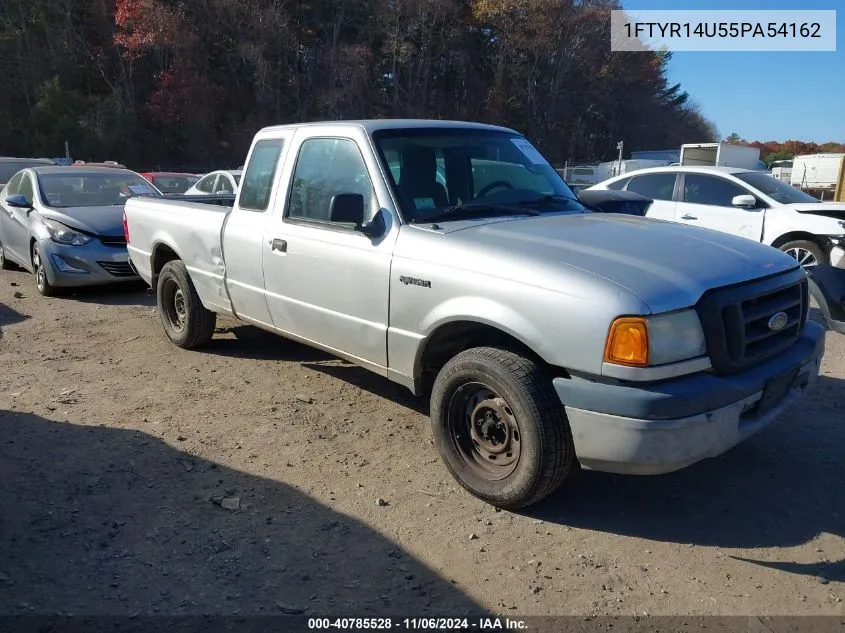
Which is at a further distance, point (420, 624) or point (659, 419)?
point (659, 419)

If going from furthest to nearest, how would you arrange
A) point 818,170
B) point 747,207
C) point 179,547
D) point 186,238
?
point 818,170
point 747,207
point 186,238
point 179,547

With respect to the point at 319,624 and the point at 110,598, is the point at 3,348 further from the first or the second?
the point at 319,624

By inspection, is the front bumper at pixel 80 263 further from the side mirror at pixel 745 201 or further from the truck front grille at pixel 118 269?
the side mirror at pixel 745 201

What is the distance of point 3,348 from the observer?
6.39 metres

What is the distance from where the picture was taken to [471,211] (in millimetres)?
4160

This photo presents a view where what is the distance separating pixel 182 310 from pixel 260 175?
187 centimetres

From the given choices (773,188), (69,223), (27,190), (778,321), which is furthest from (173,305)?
(773,188)

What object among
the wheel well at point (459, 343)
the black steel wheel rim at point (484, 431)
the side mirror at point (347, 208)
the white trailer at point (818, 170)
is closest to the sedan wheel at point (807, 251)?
the wheel well at point (459, 343)

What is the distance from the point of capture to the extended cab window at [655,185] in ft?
31.7

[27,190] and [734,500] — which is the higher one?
[27,190]

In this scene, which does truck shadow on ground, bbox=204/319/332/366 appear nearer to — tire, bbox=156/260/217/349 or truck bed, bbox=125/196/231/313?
tire, bbox=156/260/217/349

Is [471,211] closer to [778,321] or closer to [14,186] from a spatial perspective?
[778,321]

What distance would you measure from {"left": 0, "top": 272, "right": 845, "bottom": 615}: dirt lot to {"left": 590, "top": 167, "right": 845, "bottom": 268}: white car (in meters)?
3.91

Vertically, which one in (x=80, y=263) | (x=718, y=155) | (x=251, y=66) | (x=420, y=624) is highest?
(x=251, y=66)
